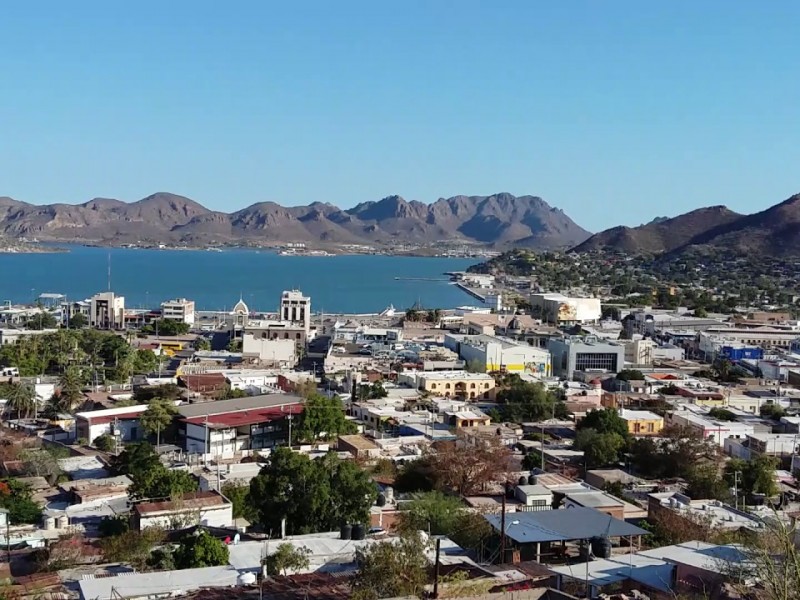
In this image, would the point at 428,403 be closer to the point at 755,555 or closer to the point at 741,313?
the point at 755,555

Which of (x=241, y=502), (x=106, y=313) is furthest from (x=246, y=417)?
(x=106, y=313)

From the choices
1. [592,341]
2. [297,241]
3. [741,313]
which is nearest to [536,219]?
[297,241]

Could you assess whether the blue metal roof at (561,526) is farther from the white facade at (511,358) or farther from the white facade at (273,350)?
the white facade at (273,350)

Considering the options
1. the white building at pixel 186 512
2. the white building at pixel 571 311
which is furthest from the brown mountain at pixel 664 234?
the white building at pixel 186 512

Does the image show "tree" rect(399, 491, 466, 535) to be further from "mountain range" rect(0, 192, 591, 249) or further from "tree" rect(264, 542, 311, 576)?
"mountain range" rect(0, 192, 591, 249)

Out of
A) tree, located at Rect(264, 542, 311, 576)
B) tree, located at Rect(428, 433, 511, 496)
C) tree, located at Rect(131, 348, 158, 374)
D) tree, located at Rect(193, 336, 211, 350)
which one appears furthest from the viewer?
tree, located at Rect(193, 336, 211, 350)

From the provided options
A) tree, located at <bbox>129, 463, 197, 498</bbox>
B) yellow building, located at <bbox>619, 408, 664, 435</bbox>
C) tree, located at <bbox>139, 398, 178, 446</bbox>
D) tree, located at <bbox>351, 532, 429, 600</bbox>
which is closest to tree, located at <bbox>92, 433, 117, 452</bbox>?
tree, located at <bbox>139, 398, 178, 446</bbox>
